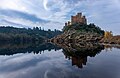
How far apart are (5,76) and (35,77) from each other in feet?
16.6

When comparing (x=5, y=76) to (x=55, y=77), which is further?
(x=5, y=76)

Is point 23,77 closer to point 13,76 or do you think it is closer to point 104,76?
point 13,76

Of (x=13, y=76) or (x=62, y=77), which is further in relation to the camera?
(x=13, y=76)

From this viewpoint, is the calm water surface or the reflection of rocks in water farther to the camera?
the reflection of rocks in water

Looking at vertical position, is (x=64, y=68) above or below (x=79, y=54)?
below

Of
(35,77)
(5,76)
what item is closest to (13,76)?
(5,76)

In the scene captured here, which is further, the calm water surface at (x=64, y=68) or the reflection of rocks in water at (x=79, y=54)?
the reflection of rocks in water at (x=79, y=54)

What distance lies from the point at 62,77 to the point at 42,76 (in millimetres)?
3147

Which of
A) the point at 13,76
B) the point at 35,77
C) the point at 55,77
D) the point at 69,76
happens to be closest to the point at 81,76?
the point at 69,76

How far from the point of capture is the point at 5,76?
33.3 meters

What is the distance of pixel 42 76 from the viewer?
105 feet

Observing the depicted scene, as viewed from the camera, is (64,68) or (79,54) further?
(79,54)

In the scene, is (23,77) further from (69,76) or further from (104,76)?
(104,76)

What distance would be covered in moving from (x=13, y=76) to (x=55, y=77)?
6642mm
